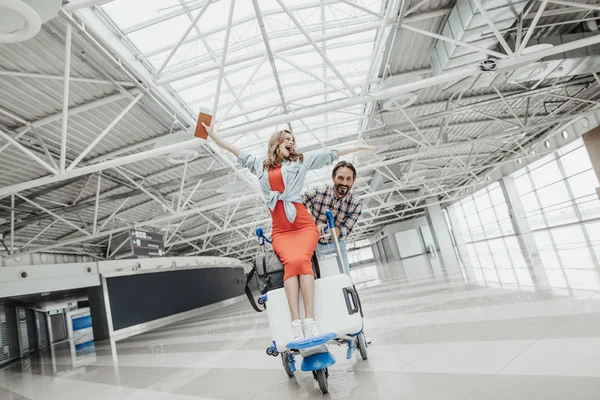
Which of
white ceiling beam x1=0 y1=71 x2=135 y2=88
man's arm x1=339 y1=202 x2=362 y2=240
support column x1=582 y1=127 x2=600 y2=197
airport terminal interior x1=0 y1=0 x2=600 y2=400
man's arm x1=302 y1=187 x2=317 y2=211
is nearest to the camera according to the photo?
airport terminal interior x1=0 y1=0 x2=600 y2=400

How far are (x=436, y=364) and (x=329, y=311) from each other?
1.04 meters

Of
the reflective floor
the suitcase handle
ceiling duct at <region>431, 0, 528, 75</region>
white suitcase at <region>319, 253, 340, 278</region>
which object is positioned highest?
ceiling duct at <region>431, 0, 528, 75</region>

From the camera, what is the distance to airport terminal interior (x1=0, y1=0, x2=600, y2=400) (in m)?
3.61

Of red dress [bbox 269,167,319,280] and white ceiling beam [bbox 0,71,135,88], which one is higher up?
white ceiling beam [bbox 0,71,135,88]

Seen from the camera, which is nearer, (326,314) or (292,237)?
(326,314)

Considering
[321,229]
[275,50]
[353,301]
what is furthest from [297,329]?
[275,50]

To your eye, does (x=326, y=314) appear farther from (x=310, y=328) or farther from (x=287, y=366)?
(x=287, y=366)

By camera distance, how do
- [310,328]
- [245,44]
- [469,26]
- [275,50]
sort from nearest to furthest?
[310,328]
[469,26]
[275,50]
[245,44]

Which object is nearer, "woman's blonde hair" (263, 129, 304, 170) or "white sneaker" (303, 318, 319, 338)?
"white sneaker" (303, 318, 319, 338)

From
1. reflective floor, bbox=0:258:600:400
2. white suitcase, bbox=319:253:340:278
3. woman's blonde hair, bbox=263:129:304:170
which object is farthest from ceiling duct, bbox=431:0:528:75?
white suitcase, bbox=319:253:340:278

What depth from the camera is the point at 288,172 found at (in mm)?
3795

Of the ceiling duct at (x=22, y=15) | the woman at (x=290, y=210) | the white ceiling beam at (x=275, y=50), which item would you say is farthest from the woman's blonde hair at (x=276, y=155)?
the white ceiling beam at (x=275, y=50)

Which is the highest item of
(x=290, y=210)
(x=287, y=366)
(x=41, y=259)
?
(x=41, y=259)

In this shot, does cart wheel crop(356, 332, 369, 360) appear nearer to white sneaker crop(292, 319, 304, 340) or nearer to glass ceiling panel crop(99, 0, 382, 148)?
white sneaker crop(292, 319, 304, 340)
